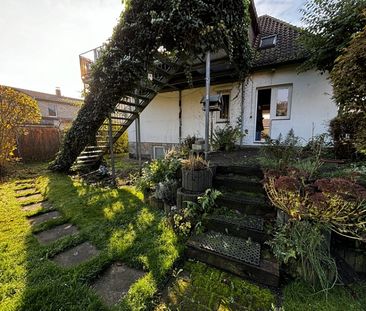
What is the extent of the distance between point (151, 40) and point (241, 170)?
314 cm

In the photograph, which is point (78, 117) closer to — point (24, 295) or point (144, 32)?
point (144, 32)

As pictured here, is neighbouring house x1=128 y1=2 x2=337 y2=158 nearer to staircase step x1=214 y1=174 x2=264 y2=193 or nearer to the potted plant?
staircase step x1=214 y1=174 x2=264 y2=193

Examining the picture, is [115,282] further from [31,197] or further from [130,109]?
[130,109]

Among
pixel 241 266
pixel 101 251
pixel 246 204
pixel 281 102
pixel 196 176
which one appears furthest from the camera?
pixel 281 102

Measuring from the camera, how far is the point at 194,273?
191cm

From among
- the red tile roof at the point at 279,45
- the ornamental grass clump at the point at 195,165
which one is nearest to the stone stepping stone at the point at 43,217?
the ornamental grass clump at the point at 195,165

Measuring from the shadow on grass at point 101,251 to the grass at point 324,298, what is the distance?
3.73 ft

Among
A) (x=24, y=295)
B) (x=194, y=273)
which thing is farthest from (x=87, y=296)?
(x=194, y=273)

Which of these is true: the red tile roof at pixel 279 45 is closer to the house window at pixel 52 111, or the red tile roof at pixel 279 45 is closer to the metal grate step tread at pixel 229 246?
the metal grate step tread at pixel 229 246

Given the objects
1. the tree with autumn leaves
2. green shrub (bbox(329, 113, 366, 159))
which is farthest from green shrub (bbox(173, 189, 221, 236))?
the tree with autumn leaves

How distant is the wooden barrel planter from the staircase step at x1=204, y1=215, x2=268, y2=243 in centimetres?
49

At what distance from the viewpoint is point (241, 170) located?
10.9 ft

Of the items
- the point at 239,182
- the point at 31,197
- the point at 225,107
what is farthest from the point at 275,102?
the point at 31,197

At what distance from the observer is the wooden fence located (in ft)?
27.8
